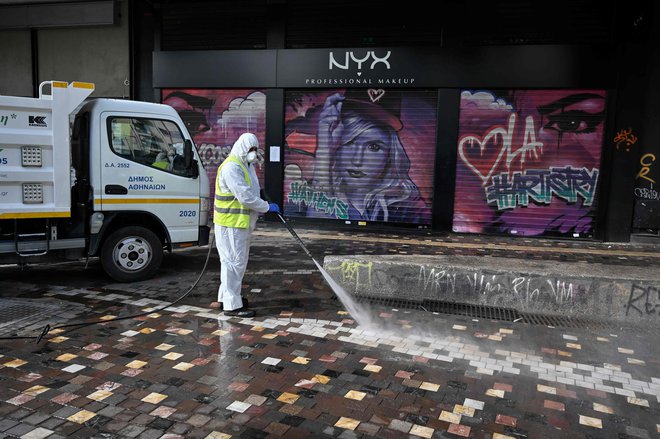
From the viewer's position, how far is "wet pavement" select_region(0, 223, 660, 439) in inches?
141

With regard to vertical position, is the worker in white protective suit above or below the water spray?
above

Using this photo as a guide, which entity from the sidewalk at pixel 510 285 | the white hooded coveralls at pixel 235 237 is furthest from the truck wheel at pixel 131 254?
the sidewalk at pixel 510 285

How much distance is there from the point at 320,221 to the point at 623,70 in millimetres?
6884

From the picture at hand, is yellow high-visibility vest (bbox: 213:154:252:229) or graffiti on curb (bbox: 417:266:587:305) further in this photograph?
graffiti on curb (bbox: 417:266:587:305)

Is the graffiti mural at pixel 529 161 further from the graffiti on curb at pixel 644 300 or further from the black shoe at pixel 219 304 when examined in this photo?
the black shoe at pixel 219 304

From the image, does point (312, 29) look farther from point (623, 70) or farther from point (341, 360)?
point (341, 360)

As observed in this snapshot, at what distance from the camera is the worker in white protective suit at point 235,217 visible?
226 inches

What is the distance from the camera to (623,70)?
10320 mm

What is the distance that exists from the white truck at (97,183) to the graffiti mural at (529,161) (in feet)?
20.0

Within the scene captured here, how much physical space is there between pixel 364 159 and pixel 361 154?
0.13 meters

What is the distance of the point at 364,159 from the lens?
11797mm

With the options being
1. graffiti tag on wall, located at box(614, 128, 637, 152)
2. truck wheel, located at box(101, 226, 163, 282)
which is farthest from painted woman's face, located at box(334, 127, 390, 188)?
truck wheel, located at box(101, 226, 163, 282)

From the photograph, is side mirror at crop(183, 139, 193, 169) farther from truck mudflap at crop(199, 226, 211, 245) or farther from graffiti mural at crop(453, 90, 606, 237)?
graffiti mural at crop(453, 90, 606, 237)

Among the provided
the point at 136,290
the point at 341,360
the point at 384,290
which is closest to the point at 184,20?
the point at 136,290
